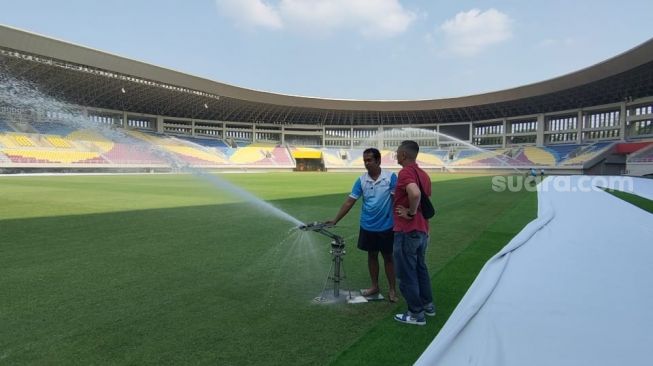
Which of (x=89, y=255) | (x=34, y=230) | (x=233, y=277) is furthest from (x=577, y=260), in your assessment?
(x=34, y=230)

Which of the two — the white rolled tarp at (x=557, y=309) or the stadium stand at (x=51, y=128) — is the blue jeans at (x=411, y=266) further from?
the stadium stand at (x=51, y=128)

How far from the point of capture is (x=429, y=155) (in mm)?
73938

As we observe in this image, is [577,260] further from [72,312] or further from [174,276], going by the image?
[72,312]

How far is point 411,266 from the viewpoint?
4.23 metres

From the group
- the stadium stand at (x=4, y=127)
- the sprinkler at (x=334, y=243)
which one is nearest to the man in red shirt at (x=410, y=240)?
the sprinkler at (x=334, y=243)

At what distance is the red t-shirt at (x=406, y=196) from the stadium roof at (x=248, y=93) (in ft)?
144

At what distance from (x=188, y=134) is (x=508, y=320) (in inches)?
2916

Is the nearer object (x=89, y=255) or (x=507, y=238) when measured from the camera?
(x=89, y=255)

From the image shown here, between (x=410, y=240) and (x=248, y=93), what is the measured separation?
6196cm

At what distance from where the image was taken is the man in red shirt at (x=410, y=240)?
4.15 m

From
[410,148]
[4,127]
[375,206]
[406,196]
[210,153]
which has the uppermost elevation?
[4,127]

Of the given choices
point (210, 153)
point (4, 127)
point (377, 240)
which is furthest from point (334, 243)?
point (210, 153)

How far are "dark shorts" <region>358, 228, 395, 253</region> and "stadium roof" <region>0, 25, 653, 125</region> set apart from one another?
43553 millimetres

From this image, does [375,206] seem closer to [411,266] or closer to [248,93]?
[411,266]
